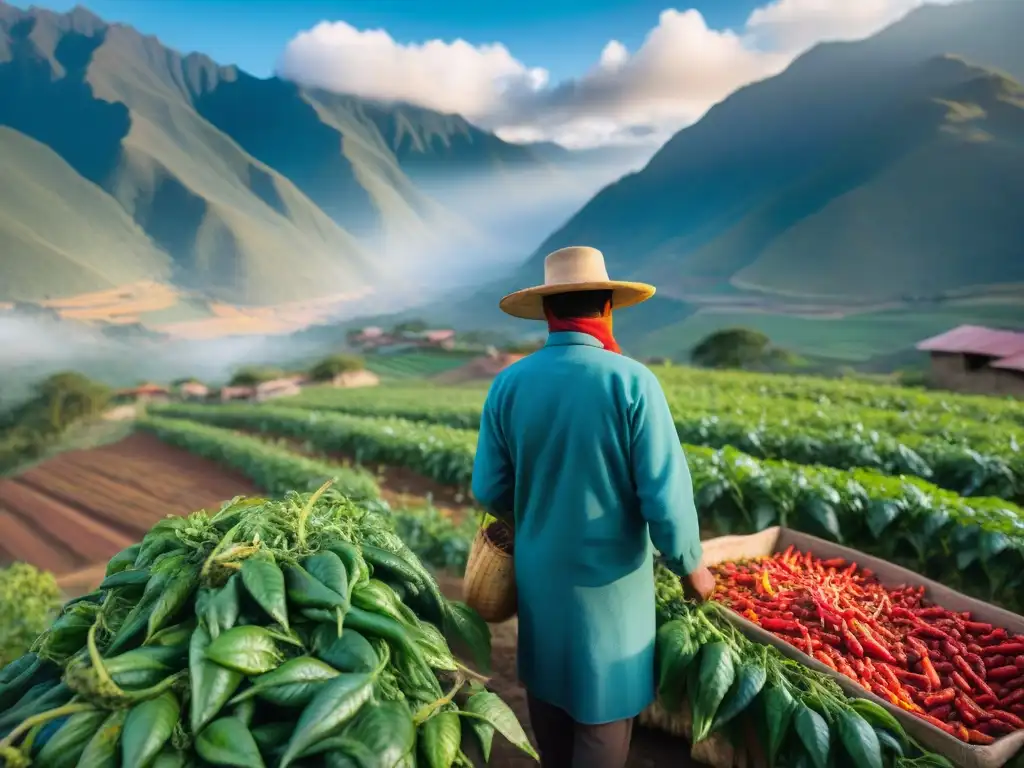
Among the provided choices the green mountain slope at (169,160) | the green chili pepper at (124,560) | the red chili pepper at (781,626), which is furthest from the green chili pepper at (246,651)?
the green mountain slope at (169,160)

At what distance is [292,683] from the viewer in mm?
1228

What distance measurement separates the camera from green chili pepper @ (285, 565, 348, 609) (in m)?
1.35

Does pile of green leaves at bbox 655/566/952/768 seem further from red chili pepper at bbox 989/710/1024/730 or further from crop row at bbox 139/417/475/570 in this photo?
crop row at bbox 139/417/475/570

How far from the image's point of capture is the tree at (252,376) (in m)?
6.72

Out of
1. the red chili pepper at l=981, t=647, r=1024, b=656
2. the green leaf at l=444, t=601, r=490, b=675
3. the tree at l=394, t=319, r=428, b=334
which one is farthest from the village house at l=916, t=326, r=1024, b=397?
the green leaf at l=444, t=601, r=490, b=675

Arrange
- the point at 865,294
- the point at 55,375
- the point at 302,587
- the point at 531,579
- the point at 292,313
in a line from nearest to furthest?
the point at 302,587 < the point at 531,579 < the point at 55,375 < the point at 292,313 < the point at 865,294

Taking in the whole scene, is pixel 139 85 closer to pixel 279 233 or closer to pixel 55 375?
pixel 279 233

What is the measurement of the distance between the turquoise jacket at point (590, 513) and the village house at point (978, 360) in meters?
8.53

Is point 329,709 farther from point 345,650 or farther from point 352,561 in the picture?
point 352,561

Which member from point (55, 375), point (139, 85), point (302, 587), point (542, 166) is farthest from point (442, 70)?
point (302, 587)

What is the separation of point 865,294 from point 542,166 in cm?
532

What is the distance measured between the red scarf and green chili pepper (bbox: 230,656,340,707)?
1.02 m

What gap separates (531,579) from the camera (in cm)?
182

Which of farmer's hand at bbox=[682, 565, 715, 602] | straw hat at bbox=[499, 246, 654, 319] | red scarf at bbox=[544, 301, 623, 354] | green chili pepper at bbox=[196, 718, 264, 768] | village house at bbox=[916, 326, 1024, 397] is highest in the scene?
straw hat at bbox=[499, 246, 654, 319]
